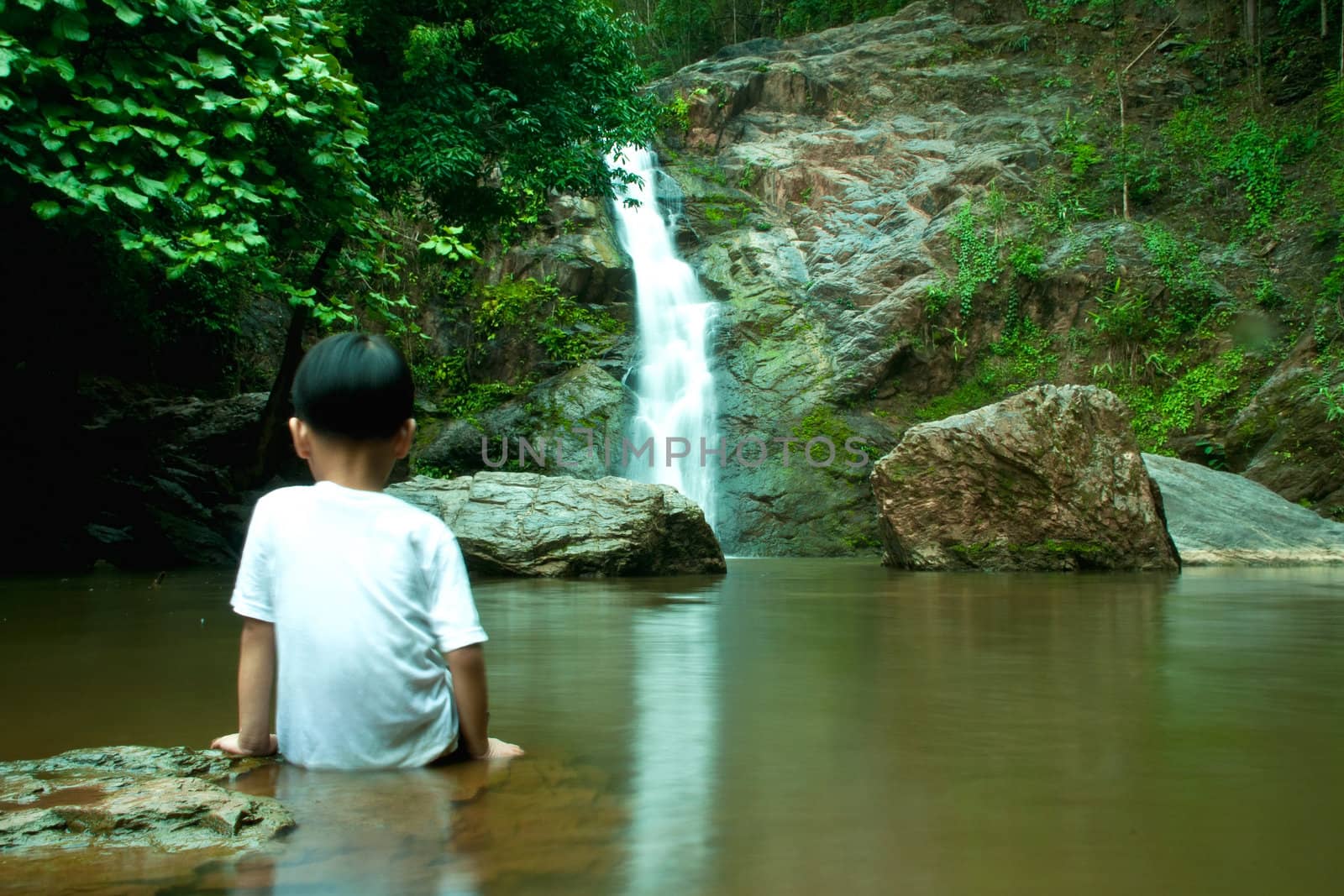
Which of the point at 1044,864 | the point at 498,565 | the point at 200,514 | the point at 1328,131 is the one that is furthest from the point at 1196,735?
the point at 1328,131

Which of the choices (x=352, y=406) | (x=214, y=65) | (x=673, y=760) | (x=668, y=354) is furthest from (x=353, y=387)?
(x=668, y=354)

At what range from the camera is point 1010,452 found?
9.99 m

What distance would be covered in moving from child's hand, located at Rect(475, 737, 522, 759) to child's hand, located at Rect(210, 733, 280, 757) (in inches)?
17.8

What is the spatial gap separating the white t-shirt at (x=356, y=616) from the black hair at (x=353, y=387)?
0.47 feet

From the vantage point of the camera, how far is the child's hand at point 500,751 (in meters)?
2.31

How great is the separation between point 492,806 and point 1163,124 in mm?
23430

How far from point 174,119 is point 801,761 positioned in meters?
4.64

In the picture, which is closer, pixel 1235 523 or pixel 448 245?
pixel 448 245

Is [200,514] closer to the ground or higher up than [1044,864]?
higher up

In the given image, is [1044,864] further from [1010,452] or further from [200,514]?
[200,514]

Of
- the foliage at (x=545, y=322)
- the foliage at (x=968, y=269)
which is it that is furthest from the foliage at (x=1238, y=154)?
the foliage at (x=545, y=322)

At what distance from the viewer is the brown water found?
1585mm

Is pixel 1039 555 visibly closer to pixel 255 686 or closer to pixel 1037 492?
pixel 1037 492

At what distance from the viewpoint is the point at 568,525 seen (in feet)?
30.3
